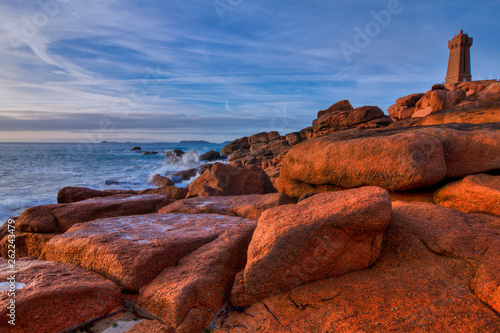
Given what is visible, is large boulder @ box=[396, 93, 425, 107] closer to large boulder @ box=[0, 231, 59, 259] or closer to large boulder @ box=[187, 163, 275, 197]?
large boulder @ box=[187, 163, 275, 197]

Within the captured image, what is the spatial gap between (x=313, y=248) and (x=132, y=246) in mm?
1800

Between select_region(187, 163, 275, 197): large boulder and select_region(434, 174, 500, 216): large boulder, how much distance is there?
173 inches

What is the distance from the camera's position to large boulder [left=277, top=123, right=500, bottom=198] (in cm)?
397

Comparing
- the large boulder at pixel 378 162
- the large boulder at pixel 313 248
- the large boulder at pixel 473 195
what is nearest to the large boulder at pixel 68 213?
the large boulder at pixel 378 162

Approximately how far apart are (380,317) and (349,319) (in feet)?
0.71

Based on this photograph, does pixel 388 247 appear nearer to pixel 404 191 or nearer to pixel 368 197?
pixel 368 197

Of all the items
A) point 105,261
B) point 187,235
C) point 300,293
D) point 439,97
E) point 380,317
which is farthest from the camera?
point 439,97

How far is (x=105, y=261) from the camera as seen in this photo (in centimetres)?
280

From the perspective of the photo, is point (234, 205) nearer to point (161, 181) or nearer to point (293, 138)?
point (161, 181)

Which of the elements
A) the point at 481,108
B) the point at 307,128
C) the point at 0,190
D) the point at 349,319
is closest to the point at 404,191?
the point at 349,319

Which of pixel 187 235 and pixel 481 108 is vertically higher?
pixel 481 108

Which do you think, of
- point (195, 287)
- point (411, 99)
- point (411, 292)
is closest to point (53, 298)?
point (195, 287)

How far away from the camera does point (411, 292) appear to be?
90.0 inches

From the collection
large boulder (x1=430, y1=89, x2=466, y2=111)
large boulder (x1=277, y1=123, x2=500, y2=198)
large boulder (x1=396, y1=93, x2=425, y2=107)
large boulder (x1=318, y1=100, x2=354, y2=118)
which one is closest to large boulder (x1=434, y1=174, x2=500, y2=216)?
large boulder (x1=277, y1=123, x2=500, y2=198)
